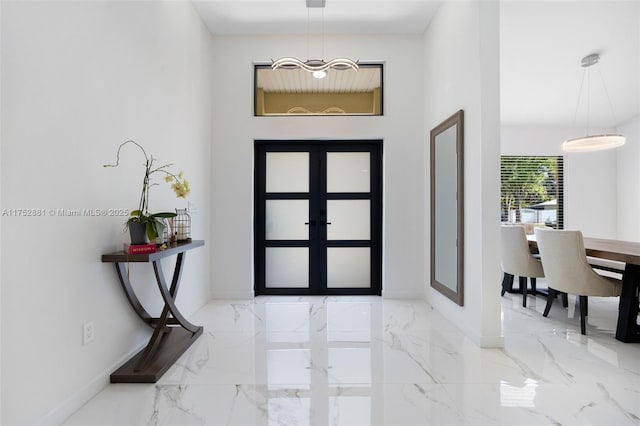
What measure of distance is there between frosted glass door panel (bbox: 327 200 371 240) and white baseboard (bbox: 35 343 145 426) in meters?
2.73

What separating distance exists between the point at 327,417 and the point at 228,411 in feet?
1.76

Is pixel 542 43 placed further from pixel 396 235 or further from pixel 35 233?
pixel 35 233

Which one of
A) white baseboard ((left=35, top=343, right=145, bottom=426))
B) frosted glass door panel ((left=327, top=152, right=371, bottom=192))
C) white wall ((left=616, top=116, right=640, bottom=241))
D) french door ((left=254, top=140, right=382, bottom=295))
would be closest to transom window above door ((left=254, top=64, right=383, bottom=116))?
french door ((left=254, top=140, right=382, bottom=295))

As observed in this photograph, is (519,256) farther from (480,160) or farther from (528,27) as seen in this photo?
(528,27)

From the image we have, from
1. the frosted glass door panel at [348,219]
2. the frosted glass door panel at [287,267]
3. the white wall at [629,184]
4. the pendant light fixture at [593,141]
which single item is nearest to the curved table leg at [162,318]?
the frosted glass door panel at [287,267]

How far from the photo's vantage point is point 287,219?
4371mm

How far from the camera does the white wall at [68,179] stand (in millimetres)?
1473

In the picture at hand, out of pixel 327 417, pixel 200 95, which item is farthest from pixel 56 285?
pixel 200 95

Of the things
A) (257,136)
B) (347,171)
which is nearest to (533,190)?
(347,171)

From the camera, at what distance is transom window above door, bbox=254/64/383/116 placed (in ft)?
13.9

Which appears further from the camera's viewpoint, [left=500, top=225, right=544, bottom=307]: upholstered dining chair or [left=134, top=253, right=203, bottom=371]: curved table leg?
[left=500, top=225, right=544, bottom=307]: upholstered dining chair

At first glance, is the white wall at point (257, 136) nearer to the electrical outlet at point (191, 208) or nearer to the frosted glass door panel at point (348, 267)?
the frosted glass door panel at point (348, 267)

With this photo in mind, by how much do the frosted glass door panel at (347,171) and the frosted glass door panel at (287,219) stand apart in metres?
0.47

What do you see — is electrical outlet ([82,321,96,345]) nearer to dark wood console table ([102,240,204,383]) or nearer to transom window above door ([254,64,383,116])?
dark wood console table ([102,240,204,383])
